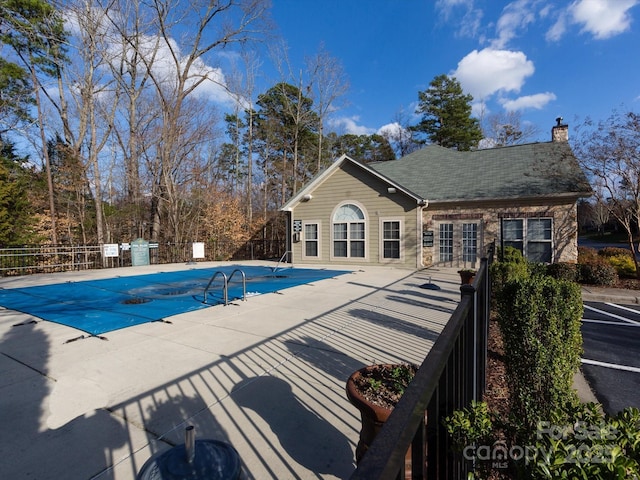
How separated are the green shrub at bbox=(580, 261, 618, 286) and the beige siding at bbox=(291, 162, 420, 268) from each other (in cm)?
571

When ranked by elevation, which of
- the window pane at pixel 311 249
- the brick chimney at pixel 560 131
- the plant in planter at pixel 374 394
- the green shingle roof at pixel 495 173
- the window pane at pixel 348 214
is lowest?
the plant in planter at pixel 374 394

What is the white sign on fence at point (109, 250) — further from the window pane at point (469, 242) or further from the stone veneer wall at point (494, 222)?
the window pane at point (469, 242)

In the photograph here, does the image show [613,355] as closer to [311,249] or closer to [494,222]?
[494,222]

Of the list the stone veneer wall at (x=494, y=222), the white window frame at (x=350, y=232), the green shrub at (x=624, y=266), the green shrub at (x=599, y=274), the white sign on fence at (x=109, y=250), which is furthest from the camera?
the white window frame at (x=350, y=232)

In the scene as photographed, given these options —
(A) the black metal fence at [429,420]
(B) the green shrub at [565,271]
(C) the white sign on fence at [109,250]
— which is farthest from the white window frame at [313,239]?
(A) the black metal fence at [429,420]

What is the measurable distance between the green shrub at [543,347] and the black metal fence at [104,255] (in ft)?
53.6

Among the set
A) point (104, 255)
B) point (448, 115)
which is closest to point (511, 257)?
point (104, 255)

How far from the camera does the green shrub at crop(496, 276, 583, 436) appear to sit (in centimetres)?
249

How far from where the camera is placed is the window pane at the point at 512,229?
1291cm

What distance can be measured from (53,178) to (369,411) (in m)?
22.0

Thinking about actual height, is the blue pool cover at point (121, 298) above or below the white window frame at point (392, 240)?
below

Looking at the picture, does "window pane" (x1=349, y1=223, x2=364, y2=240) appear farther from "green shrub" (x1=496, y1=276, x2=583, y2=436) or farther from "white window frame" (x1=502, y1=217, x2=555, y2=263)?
"green shrub" (x1=496, y1=276, x2=583, y2=436)

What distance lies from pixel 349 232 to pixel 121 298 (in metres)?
10.1

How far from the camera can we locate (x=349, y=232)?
1569 centimetres
